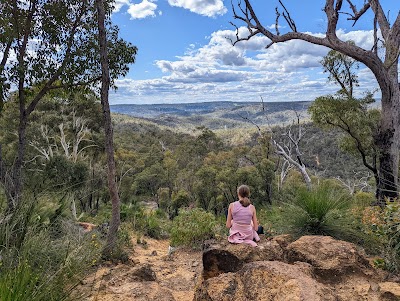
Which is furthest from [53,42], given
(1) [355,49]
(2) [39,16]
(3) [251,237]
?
(1) [355,49]

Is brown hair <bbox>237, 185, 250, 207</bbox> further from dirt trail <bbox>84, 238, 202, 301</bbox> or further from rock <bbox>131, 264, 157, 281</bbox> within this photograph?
rock <bbox>131, 264, 157, 281</bbox>

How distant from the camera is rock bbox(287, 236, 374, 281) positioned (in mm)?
3684

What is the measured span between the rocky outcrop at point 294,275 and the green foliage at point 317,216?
0.95m

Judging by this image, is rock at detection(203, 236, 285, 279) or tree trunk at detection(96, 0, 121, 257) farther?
tree trunk at detection(96, 0, 121, 257)

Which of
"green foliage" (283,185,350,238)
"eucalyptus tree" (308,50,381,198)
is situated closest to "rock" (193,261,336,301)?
"green foliage" (283,185,350,238)

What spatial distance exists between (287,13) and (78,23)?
452 cm

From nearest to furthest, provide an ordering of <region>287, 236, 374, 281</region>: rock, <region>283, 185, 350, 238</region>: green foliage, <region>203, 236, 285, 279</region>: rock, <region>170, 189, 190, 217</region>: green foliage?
<region>287, 236, 374, 281</region>: rock
<region>203, 236, 285, 279</region>: rock
<region>283, 185, 350, 238</region>: green foliage
<region>170, 189, 190, 217</region>: green foliage

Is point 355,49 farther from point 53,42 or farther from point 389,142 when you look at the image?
point 53,42

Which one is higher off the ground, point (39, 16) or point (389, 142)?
point (39, 16)

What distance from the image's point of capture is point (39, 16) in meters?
7.03

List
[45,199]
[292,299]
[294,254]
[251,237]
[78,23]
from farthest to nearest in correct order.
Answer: [78,23]
[251,237]
[45,199]
[294,254]
[292,299]

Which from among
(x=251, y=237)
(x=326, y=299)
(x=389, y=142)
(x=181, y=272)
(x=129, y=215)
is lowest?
(x=129, y=215)


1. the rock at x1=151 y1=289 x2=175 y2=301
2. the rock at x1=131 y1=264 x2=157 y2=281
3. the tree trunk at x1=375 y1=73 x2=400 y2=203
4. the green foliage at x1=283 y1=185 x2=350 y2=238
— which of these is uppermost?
the tree trunk at x1=375 y1=73 x2=400 y2=203

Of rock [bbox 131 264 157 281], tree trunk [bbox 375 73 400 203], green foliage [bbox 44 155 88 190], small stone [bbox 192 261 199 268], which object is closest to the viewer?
rock [bbox 131 264 157 281]
